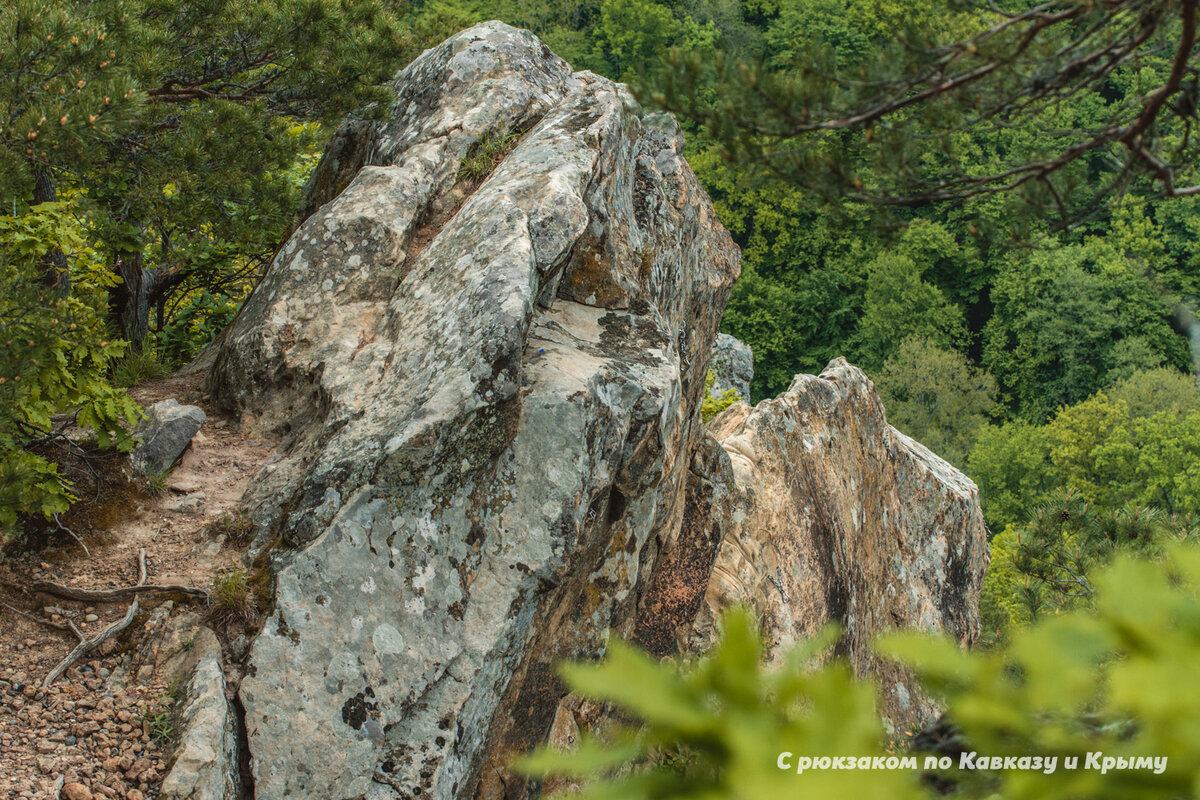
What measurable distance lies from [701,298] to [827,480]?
288 cm

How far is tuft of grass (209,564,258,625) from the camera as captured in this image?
14.8 feet

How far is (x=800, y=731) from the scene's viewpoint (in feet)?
2.86

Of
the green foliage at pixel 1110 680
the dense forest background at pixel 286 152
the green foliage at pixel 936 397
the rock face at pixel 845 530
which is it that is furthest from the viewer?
the green foliage at pixel 936 397

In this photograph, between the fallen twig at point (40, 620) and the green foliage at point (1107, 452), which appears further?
the green foliage at point (1107, 452)

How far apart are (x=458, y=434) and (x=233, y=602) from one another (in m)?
1.53

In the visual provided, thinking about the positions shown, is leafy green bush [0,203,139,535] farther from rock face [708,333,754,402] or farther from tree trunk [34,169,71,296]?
rock face [708,333,754,402]

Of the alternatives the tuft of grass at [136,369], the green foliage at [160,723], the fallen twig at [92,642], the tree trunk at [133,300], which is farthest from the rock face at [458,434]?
the tree trunk at [133,300]

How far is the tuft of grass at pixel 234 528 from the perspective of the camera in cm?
505

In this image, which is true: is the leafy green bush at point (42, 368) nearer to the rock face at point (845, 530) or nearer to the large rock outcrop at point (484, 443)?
the large rock outcrop at point (484, 443)

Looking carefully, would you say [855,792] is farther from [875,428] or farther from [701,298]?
[875,428]

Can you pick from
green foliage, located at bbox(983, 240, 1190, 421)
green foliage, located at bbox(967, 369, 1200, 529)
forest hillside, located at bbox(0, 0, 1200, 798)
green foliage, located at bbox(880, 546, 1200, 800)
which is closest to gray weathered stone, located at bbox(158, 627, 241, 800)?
forest hillside, located at bbox(0, 0, 1200, 798)

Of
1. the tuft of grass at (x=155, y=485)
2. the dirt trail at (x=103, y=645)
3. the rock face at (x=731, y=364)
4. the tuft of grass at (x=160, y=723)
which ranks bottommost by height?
the rock face at (x=731, y=364)

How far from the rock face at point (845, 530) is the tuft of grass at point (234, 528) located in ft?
14.0

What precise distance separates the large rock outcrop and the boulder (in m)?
0.48
